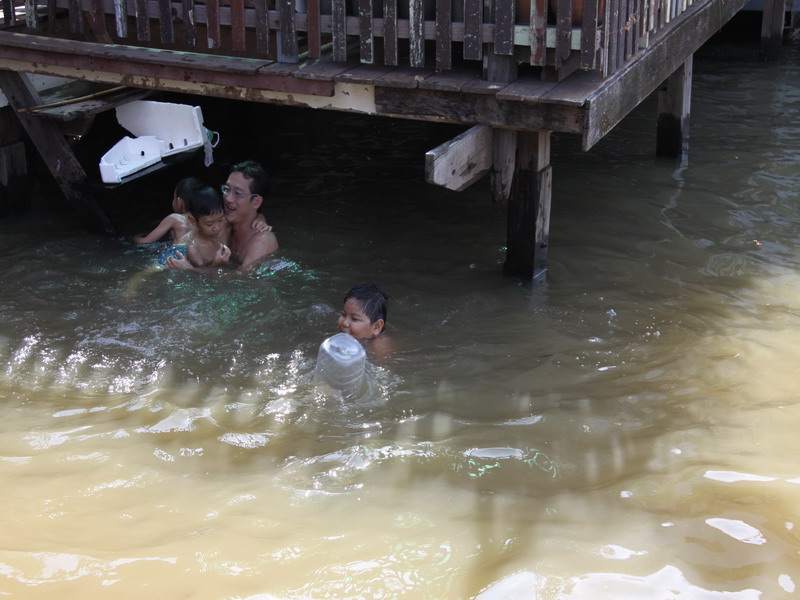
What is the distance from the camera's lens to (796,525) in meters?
3.44

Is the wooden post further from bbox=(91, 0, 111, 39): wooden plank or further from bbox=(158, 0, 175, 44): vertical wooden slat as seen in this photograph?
bbox=(158, 0, 175, 44): vertical wooden slat

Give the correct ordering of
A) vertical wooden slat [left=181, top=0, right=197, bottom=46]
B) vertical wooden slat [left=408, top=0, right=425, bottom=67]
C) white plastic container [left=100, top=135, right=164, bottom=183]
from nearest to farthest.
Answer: vertical wooden slat [left=408, top=0, right=425, bottom=67]
vertical wooden slat [left=181, top=0, right=197, bottom=46]
white plastic container [left=100, top=135, right=164, bottom=183]

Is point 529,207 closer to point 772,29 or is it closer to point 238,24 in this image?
point 238,24

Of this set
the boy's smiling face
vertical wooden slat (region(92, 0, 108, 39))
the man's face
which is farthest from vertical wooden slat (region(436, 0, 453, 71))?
vertical wooden slat (region(92, 0, 108, 39))

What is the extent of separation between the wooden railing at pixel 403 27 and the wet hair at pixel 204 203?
100 cm

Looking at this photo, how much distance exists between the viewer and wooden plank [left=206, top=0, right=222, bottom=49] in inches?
225

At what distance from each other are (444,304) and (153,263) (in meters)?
2.26

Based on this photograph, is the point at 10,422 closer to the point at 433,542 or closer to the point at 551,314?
the point at 433,542

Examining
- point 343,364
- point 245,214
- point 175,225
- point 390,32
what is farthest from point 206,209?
point 343,364

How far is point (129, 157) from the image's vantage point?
253 inches

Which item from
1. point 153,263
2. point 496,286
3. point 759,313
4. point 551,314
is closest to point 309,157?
point 153,263

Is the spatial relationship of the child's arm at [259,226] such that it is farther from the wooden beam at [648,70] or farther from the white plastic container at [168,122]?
the wooden beam at [648,70]

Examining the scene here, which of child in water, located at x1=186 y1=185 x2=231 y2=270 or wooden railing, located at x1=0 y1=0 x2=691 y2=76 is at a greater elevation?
wooden railing, located at x1=0 y1=0 x2=691 y2=76

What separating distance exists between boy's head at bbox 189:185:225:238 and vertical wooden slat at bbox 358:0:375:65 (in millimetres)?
1538
